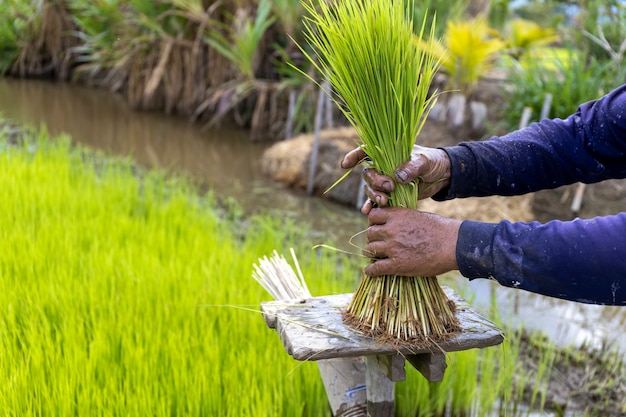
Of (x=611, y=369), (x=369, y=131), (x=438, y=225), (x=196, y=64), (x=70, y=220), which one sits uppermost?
(x=196, y=64)

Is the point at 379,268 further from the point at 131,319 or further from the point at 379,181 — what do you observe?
the point at 131,319

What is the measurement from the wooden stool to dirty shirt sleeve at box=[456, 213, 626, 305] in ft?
0.67

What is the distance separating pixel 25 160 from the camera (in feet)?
13.9

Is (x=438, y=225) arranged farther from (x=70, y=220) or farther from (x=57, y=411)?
(x=70, y=220)

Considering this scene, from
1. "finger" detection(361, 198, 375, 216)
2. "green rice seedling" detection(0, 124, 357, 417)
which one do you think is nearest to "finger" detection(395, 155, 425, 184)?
"finger" detection(361, 198, 375, 216)

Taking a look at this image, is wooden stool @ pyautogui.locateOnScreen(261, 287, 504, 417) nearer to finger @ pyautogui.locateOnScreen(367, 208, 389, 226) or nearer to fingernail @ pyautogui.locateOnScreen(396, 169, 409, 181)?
finger @ pyautogui.locateOnScreen(367, 208, 389, 226)

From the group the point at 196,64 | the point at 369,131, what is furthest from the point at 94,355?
the point at 196,64

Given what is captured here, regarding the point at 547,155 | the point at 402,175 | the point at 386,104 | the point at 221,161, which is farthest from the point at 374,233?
the point at 221,161

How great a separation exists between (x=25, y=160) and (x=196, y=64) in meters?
3.84

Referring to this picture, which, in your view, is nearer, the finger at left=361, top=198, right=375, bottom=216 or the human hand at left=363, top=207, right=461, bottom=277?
the human hand at left=363, top=207, right=461, bottom=277

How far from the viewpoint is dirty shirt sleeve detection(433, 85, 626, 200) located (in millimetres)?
1603

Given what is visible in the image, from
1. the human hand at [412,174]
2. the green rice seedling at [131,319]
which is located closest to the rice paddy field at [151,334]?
the green rice seedling at [131,319]

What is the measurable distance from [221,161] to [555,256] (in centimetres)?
551

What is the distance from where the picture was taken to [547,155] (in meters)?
1.64
